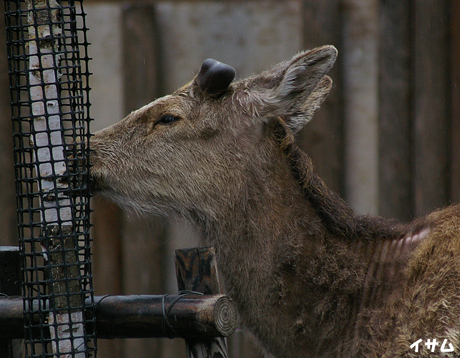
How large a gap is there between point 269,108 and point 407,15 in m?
2.75

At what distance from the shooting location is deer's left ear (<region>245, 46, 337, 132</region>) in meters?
3.97

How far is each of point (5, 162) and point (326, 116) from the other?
11.4 feet

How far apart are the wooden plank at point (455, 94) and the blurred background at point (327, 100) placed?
1 cm

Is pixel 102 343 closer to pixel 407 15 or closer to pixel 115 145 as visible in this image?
pixel 115 145

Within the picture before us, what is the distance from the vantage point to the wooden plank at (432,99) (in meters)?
5.93

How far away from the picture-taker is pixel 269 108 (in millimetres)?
4160

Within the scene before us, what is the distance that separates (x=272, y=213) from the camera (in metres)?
4.02

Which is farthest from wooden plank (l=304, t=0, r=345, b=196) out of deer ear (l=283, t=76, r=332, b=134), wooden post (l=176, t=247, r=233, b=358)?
wooden post (l=176, t=247, r=233, b=358)

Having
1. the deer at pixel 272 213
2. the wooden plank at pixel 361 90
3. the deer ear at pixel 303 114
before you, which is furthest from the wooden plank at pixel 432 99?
the deer at pixel 272 213

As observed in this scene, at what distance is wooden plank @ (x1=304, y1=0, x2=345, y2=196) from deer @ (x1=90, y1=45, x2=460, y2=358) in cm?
206

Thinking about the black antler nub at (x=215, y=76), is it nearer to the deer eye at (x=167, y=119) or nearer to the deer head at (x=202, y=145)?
the deer head at (x=202, y=145)

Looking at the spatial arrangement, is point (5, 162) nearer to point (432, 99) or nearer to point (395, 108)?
point (395, 108)

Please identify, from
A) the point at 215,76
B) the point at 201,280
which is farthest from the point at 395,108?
the point at 201,280

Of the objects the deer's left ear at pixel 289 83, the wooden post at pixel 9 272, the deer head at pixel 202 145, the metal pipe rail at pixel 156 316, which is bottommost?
the metal pipe rail at pixel 156 316
